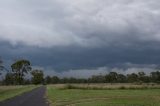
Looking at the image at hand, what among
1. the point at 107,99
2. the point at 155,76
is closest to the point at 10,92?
the point at 107,99

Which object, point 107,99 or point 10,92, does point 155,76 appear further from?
point 107,99

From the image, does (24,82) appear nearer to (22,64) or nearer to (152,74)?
(22,64)

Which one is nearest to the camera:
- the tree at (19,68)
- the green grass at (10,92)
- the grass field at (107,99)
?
the grass field at (107,99)

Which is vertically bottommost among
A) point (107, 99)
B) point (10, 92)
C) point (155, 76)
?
point (107, 99)

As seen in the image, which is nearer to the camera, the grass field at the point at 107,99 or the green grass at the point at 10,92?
the grass field at the point at 107,99

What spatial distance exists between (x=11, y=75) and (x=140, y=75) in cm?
6564

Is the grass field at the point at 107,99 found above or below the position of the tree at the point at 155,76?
below

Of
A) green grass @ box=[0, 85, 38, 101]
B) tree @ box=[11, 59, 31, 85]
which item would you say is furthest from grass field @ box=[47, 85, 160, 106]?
tree @ box=[11, 59, 31, 85]

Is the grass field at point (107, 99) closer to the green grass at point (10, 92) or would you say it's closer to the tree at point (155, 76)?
the green grass at point (10, 92)

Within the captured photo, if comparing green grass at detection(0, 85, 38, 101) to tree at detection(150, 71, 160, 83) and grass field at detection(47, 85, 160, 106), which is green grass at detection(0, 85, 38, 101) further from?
tree at detection(150, 71, 160, 83)

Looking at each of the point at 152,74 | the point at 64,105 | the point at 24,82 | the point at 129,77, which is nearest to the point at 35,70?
the point at 24,82

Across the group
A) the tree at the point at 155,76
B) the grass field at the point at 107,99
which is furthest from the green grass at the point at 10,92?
the tree at the point at 155,76

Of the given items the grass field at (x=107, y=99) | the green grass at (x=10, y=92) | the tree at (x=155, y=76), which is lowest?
the grass field at (x=107, y=99)

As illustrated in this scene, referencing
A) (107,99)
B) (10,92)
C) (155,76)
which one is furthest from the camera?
(155,76)
